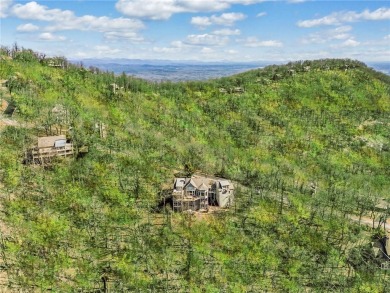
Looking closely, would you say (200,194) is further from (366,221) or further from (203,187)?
(366,221)

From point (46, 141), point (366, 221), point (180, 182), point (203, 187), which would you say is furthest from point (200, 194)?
point (366, 221)

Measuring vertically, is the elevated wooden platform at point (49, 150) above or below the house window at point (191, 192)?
above

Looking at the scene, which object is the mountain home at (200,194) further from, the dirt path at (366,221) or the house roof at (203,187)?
the dirt path at (366,221)

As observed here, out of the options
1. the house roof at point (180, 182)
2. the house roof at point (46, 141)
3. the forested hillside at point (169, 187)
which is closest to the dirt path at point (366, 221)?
the forested hillside at point (169, 187)

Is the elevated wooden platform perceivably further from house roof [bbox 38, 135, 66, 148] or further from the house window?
Answer: the house window

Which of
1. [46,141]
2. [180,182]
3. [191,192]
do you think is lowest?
[191,192]

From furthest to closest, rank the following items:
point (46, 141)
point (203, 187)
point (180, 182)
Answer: point (46, 141), point (180, 182), point (203, 187)

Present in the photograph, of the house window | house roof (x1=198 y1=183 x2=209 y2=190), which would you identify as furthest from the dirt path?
the house window
